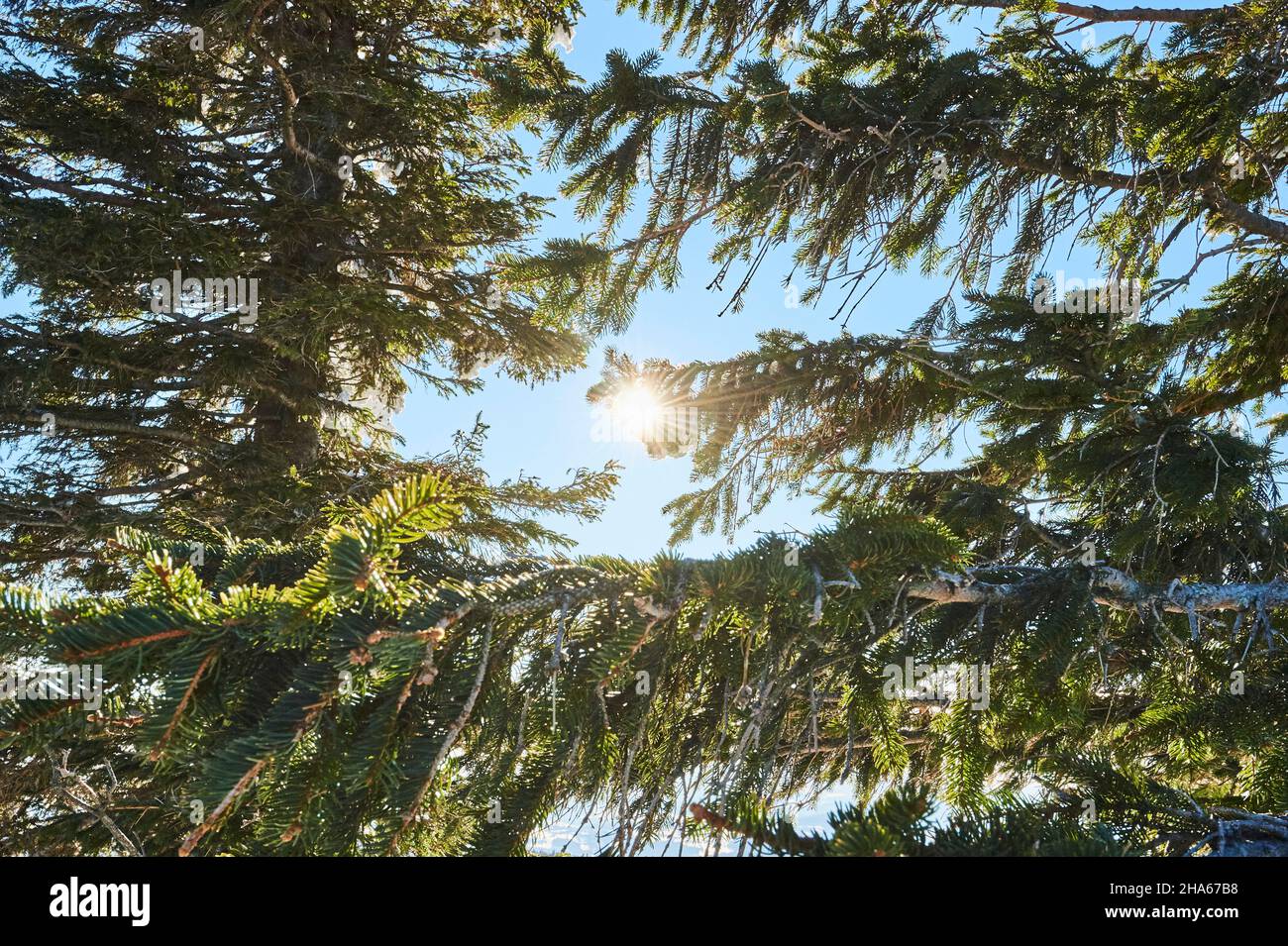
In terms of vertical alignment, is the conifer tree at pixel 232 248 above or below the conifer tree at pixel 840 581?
above

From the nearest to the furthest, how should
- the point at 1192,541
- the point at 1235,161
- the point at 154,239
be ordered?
1. the point at 1192,541
2. the point at 1235,161
3. the point at 154,239

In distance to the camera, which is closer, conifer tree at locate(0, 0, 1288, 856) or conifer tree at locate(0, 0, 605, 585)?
conifer tree at locate(0, 0, 1288, 856)

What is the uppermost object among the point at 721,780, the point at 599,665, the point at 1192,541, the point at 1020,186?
the point at 1020,186

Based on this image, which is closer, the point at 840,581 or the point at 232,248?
the point at 840,581

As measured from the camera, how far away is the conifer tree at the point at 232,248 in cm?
582

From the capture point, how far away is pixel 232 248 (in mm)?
6203

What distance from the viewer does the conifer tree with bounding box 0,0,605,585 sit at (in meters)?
5.82

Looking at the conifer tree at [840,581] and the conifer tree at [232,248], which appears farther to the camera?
the conifer tree at [232,248]

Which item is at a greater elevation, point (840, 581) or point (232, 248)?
point (232, 248)

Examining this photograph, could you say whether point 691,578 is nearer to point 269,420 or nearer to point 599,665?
point 599,665

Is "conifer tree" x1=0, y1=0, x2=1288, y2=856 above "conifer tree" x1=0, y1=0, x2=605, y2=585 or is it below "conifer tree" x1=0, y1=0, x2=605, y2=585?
below

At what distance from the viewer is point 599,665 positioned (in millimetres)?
1145
